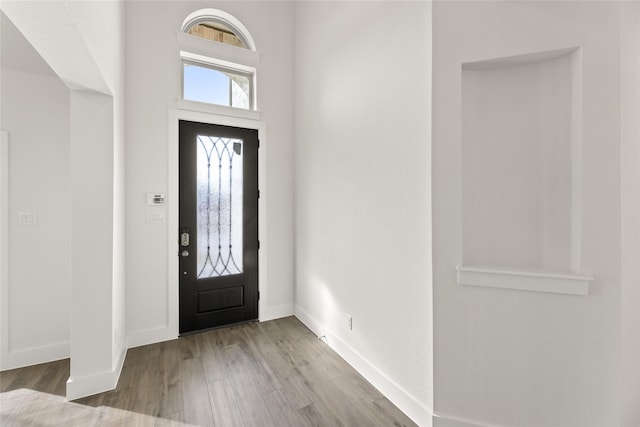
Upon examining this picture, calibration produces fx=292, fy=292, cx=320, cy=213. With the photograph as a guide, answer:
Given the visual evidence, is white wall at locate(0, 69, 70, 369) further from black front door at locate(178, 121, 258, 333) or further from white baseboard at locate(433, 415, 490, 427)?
white baseboard at locate(433, 415, 490, 427)

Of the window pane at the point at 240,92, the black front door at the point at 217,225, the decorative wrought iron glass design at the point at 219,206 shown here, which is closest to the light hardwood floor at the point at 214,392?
the black front door at the point at 217,225

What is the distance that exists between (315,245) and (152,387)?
71.8 inches

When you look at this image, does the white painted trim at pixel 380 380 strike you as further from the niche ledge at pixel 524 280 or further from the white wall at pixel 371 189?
the niche ledge at pixel 524 280

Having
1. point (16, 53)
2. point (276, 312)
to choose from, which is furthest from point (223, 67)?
point (276, 312)

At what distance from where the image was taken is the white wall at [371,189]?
6.10ft

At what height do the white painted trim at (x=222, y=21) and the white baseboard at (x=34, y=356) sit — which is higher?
the white painted trim at (x=222, y=21)

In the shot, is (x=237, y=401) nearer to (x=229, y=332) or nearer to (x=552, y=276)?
(x=229, y=332)

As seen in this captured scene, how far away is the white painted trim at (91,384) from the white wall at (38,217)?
811mm

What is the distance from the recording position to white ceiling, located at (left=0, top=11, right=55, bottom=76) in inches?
77.6

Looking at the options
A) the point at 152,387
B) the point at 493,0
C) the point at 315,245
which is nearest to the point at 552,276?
the point at 493,0

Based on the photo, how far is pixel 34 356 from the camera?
99.7 inches

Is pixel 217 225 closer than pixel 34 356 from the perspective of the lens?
No

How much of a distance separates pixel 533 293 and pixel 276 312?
268cm

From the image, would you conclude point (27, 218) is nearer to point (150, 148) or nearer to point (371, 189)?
point (150, 148)
